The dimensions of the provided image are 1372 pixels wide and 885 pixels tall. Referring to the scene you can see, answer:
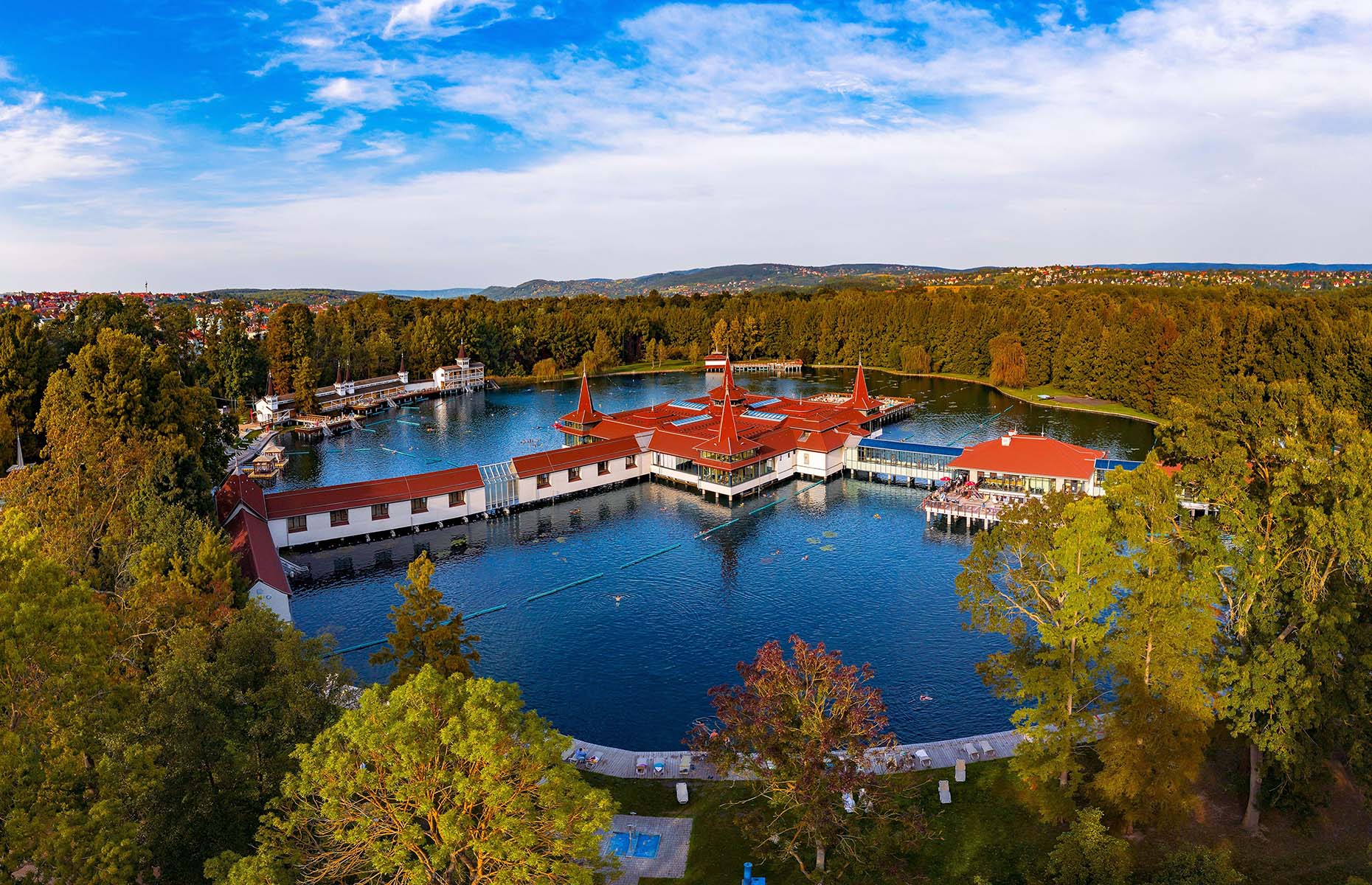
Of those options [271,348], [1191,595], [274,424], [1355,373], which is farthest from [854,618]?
[271,348]

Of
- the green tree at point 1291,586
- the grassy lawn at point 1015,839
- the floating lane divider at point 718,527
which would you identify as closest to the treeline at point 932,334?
the floating lane divider at point 718,527

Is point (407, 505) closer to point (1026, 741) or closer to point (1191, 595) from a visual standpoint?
point (1026, 741)

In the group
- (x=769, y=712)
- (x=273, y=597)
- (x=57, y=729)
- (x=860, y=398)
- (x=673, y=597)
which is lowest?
(x=673, y=597)

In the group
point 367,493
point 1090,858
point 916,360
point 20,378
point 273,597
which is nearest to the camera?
point 1090,858

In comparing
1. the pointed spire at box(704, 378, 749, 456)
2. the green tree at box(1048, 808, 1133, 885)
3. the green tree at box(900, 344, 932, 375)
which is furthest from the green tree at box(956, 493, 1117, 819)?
the green tree at box(900, 344, 932, 375)

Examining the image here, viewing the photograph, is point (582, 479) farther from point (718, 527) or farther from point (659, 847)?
point (659, 847)

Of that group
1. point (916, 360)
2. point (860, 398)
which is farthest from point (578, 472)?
point (916, 360)
